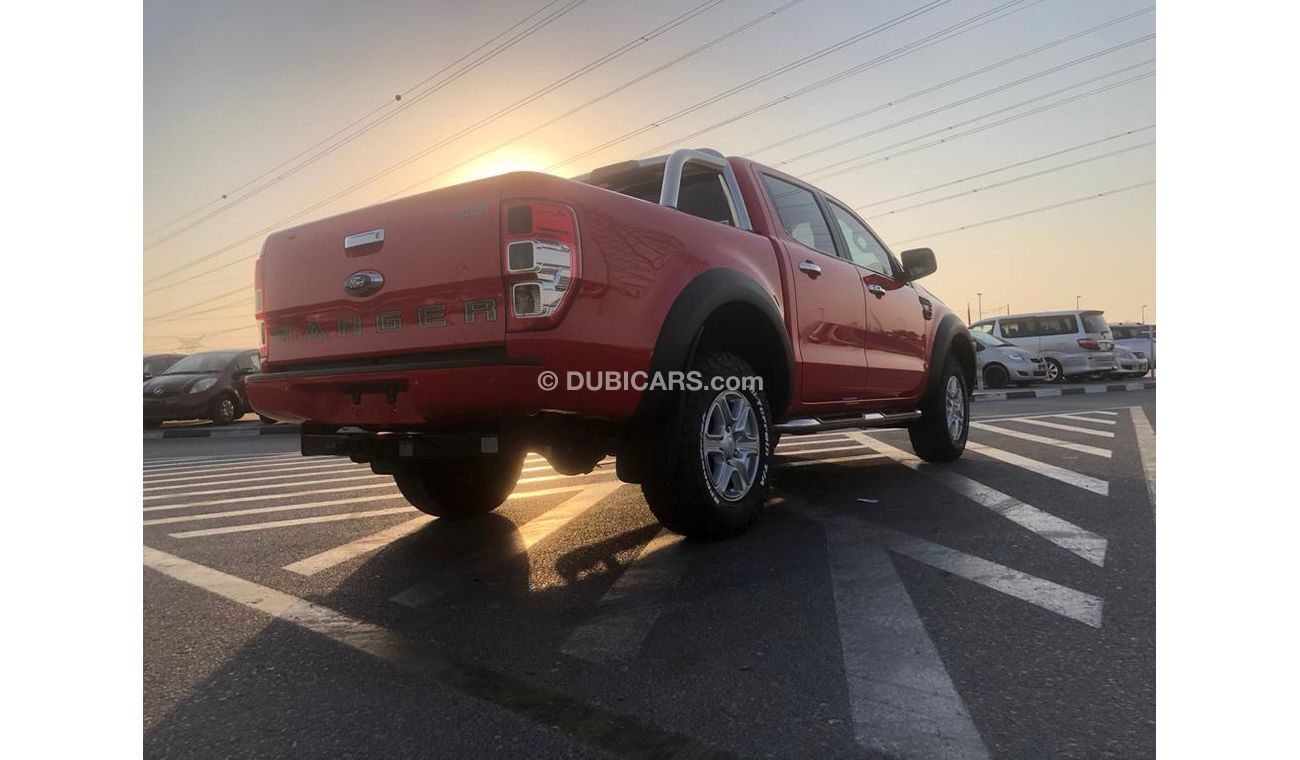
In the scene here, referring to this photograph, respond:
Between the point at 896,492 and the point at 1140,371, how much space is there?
57.8 feet

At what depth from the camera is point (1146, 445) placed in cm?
682

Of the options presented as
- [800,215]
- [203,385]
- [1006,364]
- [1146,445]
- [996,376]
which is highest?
[800,215]

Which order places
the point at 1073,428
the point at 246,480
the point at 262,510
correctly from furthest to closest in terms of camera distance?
the point at 1073,428, the point at 246,480, the point at 262,510

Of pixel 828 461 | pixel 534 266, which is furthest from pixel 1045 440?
pixel 534 266

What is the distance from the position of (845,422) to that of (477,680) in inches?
123

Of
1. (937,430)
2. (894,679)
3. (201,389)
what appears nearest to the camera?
(894,679)

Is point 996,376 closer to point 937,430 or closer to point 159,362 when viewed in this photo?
point 937,430

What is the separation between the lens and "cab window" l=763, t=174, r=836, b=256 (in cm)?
464

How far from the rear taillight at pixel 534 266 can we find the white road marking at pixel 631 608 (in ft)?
3.27

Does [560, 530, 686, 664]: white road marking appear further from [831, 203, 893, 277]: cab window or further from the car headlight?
the car headlight

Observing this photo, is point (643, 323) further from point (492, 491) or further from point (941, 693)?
point (492, 491)

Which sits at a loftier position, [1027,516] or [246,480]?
[1027,516]

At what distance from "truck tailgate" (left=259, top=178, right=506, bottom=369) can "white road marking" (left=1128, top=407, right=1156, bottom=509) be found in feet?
11.8
